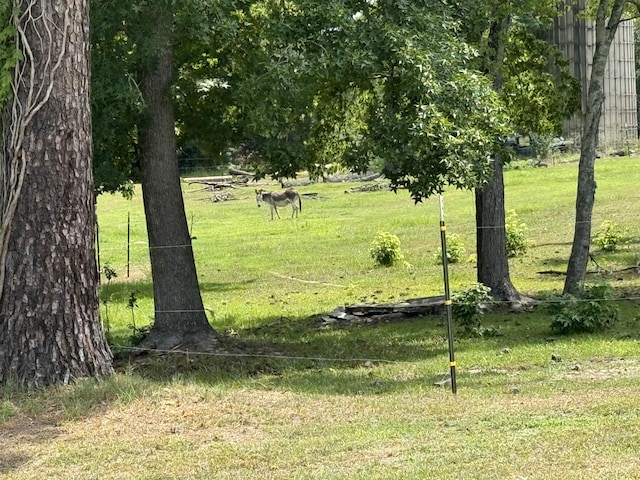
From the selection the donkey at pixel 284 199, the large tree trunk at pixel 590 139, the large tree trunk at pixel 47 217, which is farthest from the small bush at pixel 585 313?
the donkey at pixel 284 199

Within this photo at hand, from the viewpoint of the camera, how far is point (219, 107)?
1612 cm

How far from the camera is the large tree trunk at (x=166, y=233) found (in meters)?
14.8

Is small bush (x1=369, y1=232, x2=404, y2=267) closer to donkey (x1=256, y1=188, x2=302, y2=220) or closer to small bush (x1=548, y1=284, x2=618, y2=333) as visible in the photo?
small bush (x1=548, y1=284, x2=618, y2=333)

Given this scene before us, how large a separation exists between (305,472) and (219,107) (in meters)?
9.18

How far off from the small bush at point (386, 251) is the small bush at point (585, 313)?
10.6 metres

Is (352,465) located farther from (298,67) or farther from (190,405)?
(298,67)

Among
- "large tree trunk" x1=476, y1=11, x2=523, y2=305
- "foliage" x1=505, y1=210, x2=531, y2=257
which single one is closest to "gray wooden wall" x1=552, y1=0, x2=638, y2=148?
"foliage" x1=505, y1=210, x2=531, y2=257

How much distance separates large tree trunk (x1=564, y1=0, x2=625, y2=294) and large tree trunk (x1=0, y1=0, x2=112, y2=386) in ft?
29.4

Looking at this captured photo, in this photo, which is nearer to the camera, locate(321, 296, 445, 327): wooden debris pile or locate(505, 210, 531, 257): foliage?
locate(321, 296, 445, 327): wooden debris pile

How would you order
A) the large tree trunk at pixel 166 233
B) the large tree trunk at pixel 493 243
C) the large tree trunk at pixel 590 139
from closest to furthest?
the large tree trunk at pixel 166 233, the large tree trunk at pixel 590 139, the large tree trunk at pixel 493 243

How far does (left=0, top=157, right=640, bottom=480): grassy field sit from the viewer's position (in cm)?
788

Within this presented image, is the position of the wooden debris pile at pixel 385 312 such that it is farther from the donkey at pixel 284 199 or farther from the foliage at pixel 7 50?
the donkey at pixel 284 199

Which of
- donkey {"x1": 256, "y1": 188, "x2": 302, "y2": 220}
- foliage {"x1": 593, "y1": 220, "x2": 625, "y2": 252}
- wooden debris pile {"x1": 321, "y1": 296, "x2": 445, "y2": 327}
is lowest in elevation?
wooden debris pile {"x1": 321, "y1": 296, "x2": 445, "y2": 327}

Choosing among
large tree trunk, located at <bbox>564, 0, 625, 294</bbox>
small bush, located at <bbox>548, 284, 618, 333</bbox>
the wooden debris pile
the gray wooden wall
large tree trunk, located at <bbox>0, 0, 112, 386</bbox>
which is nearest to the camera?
large tree trunk, located at <bbox>0, 0, 112, 386</bbox>
